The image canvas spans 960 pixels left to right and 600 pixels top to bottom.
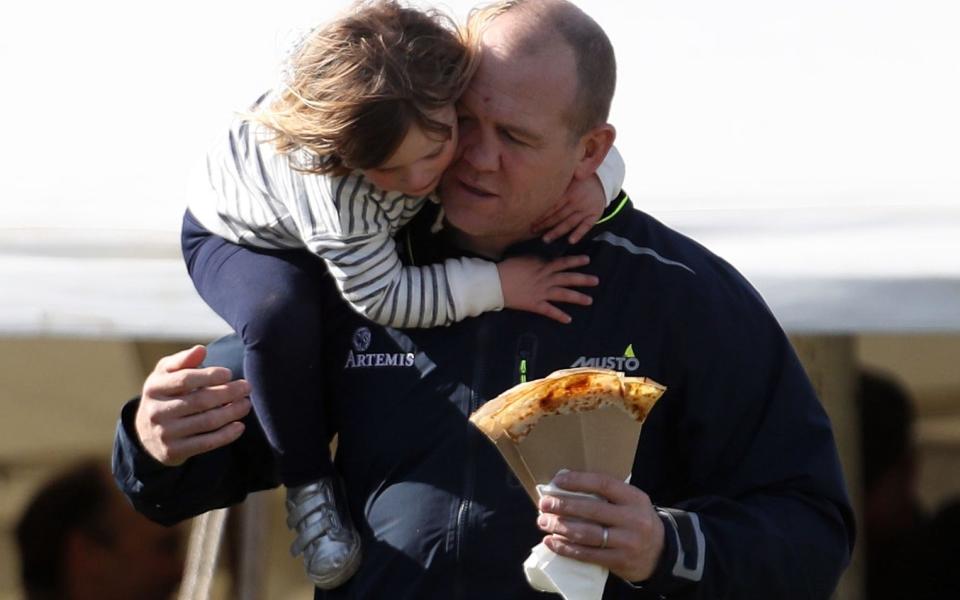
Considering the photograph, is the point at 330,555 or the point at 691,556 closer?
the point at 691,556

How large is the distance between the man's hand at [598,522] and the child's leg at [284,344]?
49 cm

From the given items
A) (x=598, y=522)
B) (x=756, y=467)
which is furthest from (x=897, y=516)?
(x=598, y=522)

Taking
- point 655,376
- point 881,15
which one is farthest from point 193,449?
point 881,15

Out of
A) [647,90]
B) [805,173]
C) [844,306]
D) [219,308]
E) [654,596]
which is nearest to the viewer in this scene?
[654,596]

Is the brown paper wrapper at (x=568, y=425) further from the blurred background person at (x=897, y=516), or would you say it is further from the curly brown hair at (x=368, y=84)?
the blurred background person at (x=897, y=516)

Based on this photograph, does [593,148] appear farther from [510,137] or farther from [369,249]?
[369,249]

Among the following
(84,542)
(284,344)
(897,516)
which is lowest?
(84,542)

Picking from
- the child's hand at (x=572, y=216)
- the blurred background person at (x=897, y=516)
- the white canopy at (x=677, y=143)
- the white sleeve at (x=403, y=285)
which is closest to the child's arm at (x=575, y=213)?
the child's hand at (x=572, y=216)

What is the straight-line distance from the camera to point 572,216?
2084 mm

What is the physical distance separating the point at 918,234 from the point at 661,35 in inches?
41.0

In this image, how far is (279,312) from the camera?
206cm

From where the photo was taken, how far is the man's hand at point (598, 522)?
1676 mm

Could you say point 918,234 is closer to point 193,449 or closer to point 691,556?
point 691,556

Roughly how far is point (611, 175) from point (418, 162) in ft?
1.04
